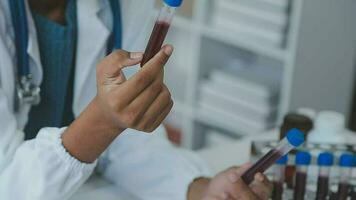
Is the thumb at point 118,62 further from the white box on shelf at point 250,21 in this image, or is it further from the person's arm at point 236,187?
the white box on shelf at point 250,21

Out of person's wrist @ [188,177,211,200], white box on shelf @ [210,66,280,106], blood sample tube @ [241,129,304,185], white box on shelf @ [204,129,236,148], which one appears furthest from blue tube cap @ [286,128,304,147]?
white box on shelf @ [204,129,236,148]

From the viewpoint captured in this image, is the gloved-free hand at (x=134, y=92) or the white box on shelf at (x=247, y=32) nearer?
the gloved-free hand at (x=134, y=92)

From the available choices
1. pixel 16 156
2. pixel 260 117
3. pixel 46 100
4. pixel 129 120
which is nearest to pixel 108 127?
pixel 129 120

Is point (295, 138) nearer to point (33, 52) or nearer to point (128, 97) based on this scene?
point (128, 97)

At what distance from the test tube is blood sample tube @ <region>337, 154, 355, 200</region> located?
481 mm

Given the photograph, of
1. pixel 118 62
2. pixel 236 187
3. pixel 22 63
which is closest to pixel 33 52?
pixel 22 63

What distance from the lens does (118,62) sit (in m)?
0.86

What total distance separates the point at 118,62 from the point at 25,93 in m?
0.29

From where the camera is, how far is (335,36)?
227 cm

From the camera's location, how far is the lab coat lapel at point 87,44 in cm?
120

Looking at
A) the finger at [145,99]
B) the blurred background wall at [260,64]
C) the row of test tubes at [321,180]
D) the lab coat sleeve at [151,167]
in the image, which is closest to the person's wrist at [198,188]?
the lab coat sleeve at [151,167]

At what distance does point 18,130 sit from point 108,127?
236 millimetres

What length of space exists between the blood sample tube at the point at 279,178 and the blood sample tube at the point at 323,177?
61 mm

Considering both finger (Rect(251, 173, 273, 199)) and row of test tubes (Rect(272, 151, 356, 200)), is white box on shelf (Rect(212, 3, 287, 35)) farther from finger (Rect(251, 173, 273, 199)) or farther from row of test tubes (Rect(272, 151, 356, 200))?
finger (Rect(251, 173, 273, 199))
